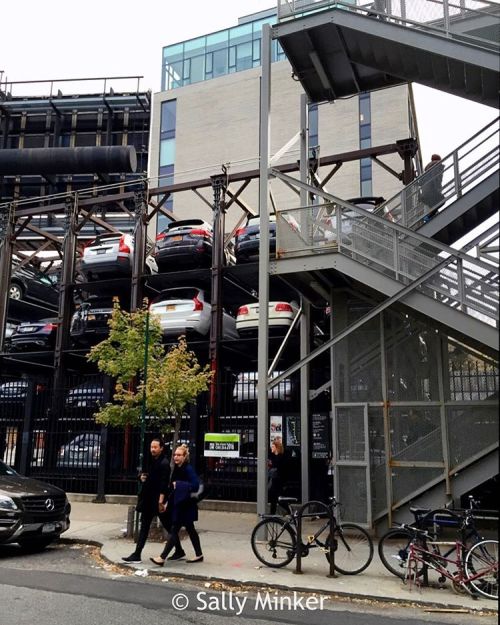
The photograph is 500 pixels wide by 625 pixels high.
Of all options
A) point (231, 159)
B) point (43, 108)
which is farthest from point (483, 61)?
point (43, 108)

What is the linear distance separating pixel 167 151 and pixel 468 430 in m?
28.4

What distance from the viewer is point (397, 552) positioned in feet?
22.8

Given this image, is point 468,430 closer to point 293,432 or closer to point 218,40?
point 293,432

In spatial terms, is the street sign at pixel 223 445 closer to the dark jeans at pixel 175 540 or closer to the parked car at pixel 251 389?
the parked car at pixel 251 389

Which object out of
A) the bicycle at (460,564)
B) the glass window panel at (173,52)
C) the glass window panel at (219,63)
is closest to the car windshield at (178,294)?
the bicycle at (460,564)

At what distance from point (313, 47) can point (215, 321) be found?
6.36 m

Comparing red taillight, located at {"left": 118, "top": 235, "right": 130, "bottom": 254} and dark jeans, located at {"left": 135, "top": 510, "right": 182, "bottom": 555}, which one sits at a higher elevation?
red taillight, located at {"left": 118, "top": 235, "right": 130, "bottom": 254}

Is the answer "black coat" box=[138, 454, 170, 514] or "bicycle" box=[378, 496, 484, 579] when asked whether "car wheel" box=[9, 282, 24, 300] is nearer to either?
"black coat" box=[138, 454, 170, 514]

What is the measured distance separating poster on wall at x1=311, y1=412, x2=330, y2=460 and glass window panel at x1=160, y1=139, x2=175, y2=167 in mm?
24789

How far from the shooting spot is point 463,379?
9133 millimetres

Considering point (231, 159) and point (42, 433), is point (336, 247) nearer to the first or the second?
point (42, 433)

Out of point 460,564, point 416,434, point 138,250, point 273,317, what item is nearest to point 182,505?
point 460,564

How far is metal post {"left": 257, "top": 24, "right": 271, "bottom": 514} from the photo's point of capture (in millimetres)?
9242

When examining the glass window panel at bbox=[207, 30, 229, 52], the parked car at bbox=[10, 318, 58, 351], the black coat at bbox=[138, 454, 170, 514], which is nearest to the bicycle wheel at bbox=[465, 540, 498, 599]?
the black coat at bbox=[138, 454, 170, 514]
